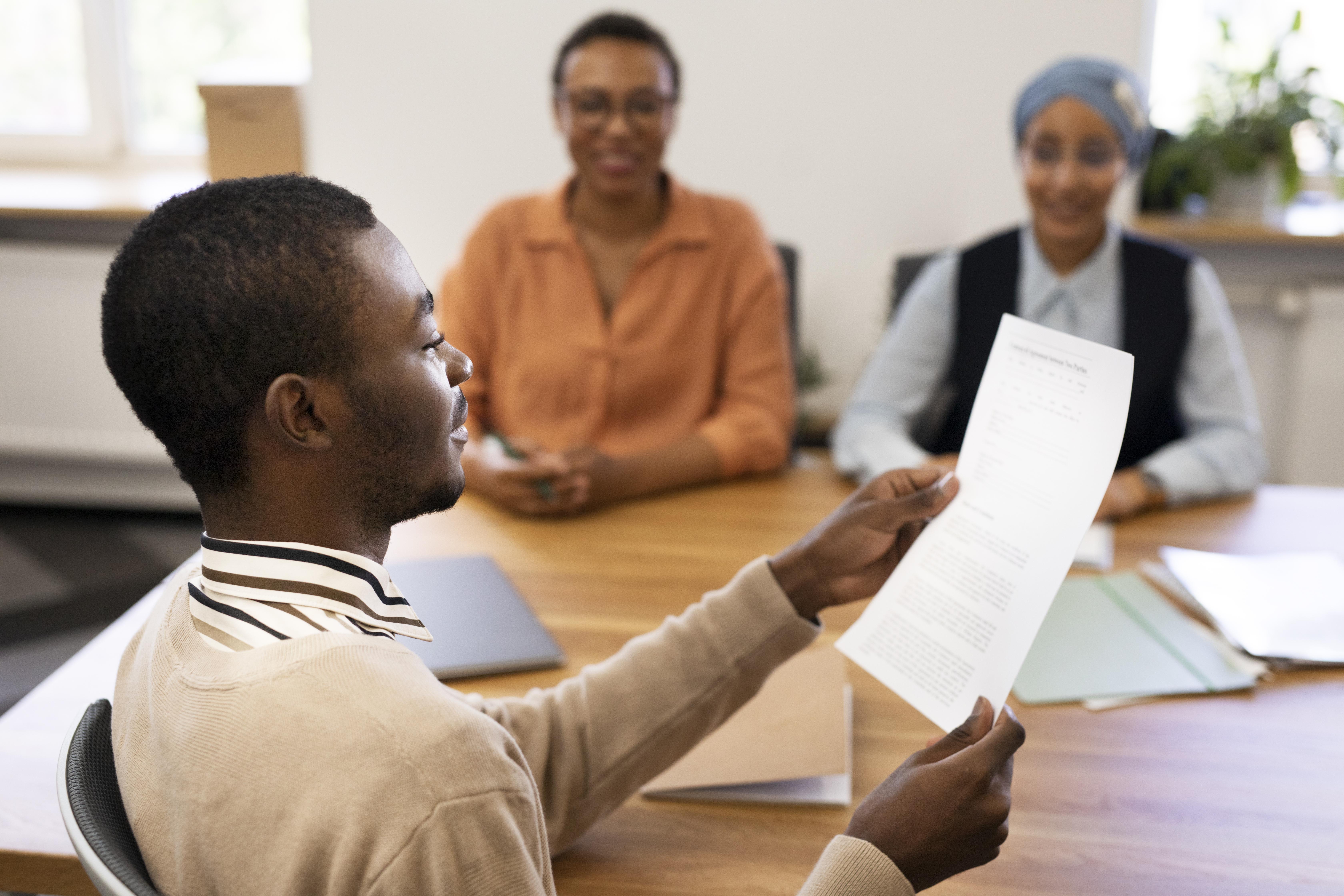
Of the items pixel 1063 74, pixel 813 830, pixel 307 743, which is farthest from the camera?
pixel 1063 74

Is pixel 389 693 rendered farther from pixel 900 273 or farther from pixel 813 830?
pixel 900 273

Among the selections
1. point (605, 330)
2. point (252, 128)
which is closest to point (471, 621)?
point (605, 330)

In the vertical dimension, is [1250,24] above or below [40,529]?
above

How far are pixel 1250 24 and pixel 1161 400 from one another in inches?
62.0

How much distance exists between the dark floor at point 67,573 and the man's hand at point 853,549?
2060 mm

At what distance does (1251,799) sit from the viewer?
948mm

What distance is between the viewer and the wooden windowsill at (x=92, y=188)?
3.02 meters

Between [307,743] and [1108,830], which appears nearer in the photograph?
[307,743]

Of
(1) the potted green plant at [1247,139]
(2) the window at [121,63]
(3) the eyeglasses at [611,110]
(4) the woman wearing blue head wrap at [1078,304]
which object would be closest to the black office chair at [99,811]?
(4) the woman wearing blue head wrap at [1078,304]

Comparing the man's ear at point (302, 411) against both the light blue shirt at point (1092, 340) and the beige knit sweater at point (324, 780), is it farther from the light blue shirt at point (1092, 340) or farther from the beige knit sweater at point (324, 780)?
the light blue shirt at point (1092, 340)

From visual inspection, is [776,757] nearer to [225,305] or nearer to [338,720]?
[338,720]

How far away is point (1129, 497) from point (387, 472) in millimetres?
1190

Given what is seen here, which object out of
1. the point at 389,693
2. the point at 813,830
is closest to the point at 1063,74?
the point at 813,830

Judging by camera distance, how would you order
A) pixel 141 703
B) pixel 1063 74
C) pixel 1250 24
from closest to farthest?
pixel 141 703 < pixel 1063 74 < pixel 1250 24
